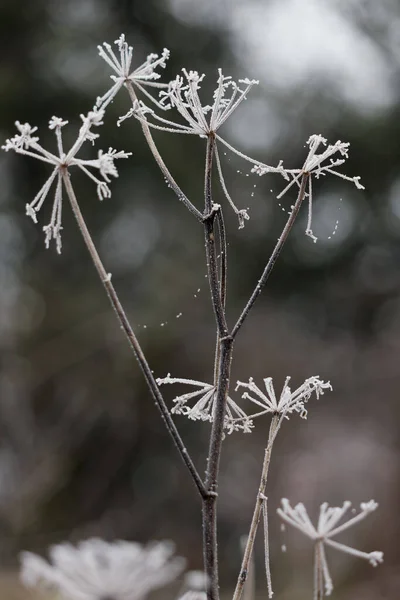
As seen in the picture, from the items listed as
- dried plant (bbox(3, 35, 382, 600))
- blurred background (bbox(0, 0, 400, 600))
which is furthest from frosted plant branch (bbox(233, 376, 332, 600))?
blurred background (bbox(0, 0, 400, 600))

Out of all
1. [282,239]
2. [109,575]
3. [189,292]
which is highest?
[189,292]

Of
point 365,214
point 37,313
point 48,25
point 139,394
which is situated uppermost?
point 48,25

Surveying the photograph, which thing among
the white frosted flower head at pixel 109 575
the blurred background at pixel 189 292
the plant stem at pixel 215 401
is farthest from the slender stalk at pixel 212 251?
the blurred background at pixel 189 292

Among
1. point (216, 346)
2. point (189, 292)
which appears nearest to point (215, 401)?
point (216, 346)

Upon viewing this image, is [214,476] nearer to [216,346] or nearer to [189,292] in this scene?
[216,346]

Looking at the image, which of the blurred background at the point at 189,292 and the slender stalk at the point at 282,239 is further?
the blurred background at the point at 189,292

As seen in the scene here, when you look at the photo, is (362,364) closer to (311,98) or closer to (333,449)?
(333,449)

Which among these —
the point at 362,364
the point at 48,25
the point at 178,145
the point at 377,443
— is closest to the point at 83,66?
the point at 48,25

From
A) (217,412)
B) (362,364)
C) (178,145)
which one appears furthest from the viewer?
(178,145)

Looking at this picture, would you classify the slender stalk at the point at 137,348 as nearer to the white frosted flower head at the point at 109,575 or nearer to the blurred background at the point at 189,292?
the white frosted flower head at the point at 109,575
